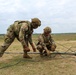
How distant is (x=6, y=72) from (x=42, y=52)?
8.88 ft

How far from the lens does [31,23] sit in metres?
10.3

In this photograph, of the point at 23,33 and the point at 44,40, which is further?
the point at 44,40

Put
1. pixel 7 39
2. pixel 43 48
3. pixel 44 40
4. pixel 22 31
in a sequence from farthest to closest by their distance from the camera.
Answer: pixel 44 40
pixel 43 48
pixel 7 39
pixel 22 31

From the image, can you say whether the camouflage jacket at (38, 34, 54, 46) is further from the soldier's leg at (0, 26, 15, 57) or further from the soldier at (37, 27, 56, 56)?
the soldier's leg at (0, 26, 15, 57)

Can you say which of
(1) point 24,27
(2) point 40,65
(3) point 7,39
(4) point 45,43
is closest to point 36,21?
(1) point 24,27

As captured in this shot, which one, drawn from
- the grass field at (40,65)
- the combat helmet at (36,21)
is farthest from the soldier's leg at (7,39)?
the combat helmet at (36,21)

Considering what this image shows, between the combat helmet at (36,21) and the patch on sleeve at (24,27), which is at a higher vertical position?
the combat helmet at (36,21)

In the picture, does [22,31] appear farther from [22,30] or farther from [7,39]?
[7,39]

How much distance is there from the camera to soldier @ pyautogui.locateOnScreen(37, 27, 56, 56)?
10.6 m

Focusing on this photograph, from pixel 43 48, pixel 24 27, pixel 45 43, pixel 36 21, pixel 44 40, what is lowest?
pixel 43 48

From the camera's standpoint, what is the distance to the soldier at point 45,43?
10648mm

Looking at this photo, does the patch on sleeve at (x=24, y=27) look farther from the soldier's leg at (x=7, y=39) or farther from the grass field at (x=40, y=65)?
the grass field at (x=40, y=65)

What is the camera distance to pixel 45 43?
11117 mm

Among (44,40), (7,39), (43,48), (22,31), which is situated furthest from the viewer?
(44,40)
